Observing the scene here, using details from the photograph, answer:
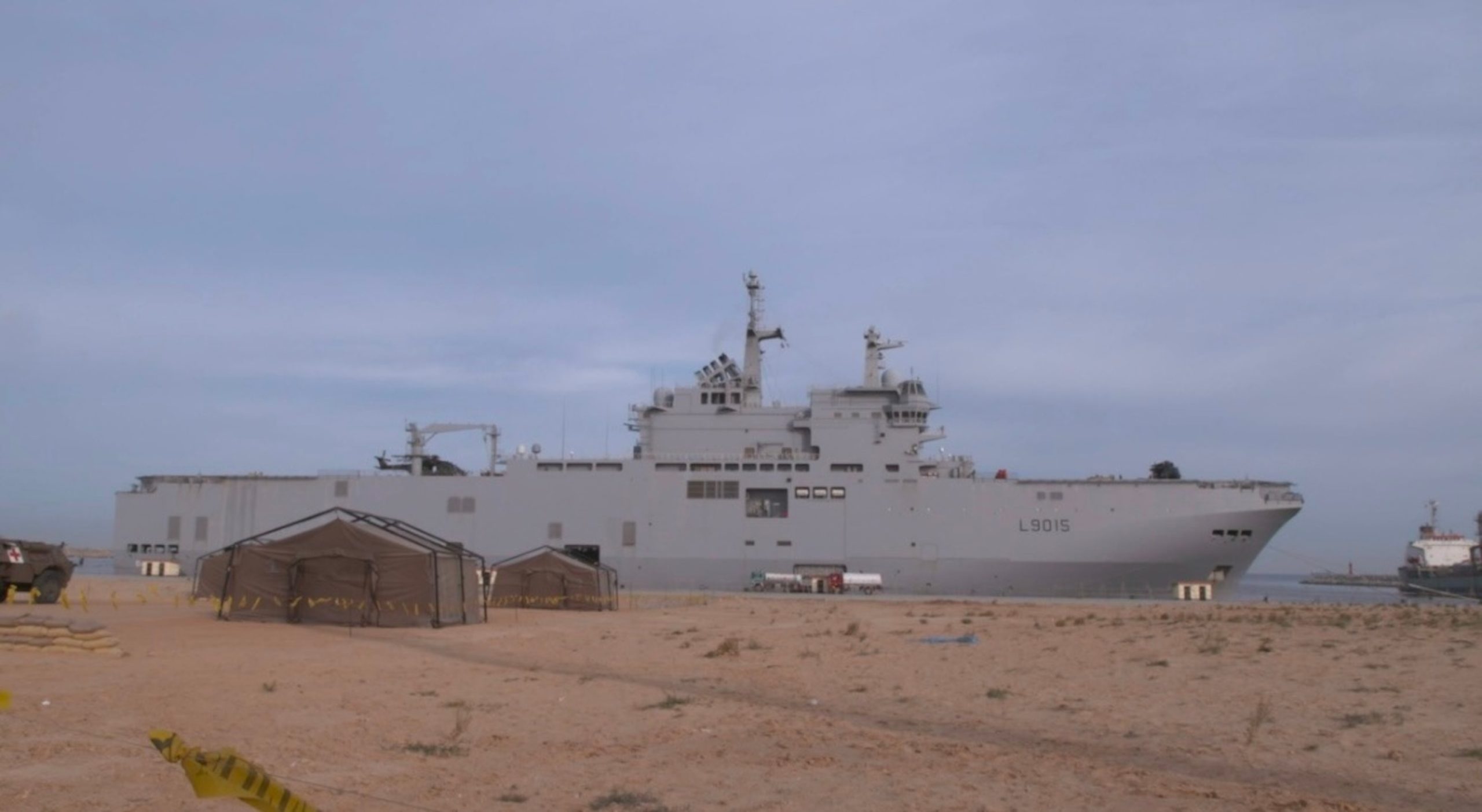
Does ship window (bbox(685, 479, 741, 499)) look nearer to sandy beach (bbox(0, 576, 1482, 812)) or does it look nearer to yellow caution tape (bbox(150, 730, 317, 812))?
sandy beach (bbox(0, 576, 1482, 812))

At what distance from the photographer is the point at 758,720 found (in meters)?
10.4

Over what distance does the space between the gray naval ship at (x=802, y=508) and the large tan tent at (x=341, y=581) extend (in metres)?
24.6

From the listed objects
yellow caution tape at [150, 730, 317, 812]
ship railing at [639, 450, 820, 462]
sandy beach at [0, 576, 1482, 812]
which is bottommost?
sandy beach at [0, 576, 1482, 812]

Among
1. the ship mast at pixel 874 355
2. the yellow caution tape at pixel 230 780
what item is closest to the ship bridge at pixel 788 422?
the ship mast at pixel 874 355

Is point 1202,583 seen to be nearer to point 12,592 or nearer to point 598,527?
point 598,527

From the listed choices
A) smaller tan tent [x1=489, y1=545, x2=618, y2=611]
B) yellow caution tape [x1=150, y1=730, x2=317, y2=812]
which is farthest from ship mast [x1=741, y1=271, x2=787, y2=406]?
yellow caution tape [x1=150, y1=730, x2=317, y2=812]

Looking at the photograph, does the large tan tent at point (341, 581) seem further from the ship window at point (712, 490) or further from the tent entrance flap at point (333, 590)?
the ship window at point (712, 490)

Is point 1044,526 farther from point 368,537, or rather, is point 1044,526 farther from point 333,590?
point 333,590

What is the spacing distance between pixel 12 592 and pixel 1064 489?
3549cm

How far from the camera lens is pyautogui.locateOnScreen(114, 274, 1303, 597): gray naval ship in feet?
142

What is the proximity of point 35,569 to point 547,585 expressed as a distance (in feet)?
38.5

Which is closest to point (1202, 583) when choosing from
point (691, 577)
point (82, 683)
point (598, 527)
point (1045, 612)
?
point (1045, 612)

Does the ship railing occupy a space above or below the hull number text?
above

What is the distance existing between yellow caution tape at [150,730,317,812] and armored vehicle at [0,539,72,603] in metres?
22.8
